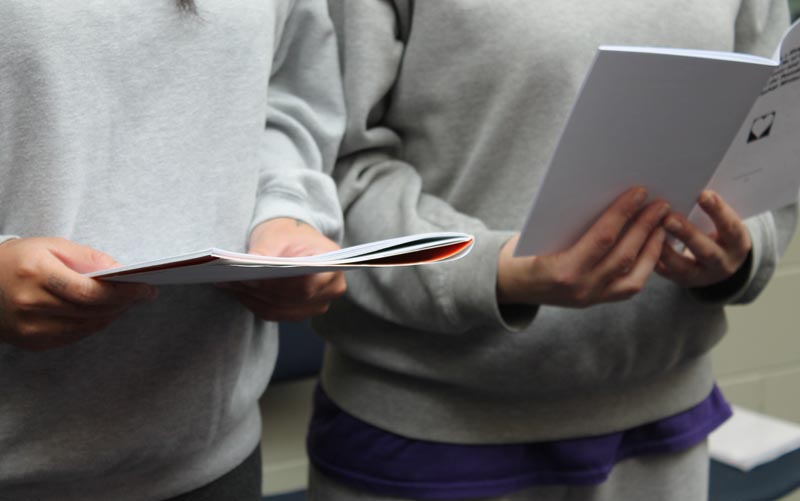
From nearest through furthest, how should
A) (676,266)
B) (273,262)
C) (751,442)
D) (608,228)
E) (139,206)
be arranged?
(273,262) → (139,206) → (608,228) → (676,266) → (751,442)

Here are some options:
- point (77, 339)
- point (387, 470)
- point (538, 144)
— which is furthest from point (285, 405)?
point (77, 339)

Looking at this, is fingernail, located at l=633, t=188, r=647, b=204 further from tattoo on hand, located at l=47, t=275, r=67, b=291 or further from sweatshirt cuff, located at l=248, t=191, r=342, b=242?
tattoo on hand, located at l=47, t=275, r=67, b=291

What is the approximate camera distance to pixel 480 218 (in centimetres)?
106

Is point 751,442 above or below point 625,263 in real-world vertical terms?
below

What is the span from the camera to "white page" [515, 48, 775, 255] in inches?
31.1

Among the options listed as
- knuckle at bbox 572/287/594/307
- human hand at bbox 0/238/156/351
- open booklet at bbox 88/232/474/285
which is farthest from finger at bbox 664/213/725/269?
human hand at bbox 0/238/156/351

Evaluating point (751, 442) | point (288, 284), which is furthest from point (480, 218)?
point (751, 442)

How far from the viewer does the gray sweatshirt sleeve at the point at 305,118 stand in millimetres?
941

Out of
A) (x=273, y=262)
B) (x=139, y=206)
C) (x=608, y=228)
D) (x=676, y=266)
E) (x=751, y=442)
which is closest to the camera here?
(x=273, y=262)

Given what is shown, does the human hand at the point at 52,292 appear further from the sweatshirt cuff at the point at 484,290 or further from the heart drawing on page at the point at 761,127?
the heart drawing on page at the point at 761,127

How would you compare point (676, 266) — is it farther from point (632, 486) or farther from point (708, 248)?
point (632, 486)

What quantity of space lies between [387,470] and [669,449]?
302mm

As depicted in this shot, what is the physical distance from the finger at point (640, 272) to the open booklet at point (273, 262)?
28 centimetres

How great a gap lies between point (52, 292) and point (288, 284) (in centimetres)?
20
